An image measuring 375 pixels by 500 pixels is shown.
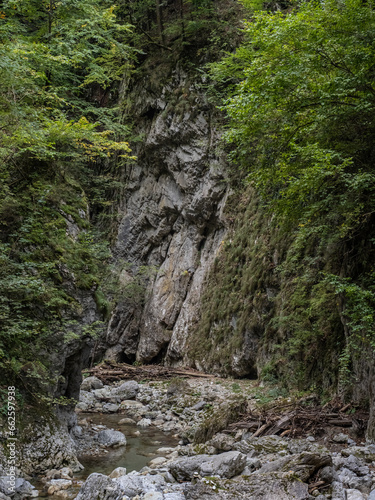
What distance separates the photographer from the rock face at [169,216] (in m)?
18.0

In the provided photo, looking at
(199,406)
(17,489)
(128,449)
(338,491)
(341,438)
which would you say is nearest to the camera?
(338,491)

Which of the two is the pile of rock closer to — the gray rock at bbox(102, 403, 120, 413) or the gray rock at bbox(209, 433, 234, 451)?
the gray rock at bbox(209, 433, 234, 451)

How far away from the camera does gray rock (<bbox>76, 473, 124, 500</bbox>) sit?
491cm

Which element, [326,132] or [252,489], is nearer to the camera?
[252,489]

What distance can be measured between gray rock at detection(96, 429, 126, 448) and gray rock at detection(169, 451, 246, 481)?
3.10m

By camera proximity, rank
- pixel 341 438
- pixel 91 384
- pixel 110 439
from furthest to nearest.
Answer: pixel 91 384 < pixel 110 439 < pixel 341 438

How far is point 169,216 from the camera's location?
20469 mm

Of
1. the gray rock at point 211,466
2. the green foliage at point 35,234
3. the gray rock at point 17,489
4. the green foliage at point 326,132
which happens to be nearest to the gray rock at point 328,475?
the gray rock at point 211,466

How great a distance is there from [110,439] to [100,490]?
3.76 m

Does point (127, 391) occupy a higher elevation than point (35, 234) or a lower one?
lower

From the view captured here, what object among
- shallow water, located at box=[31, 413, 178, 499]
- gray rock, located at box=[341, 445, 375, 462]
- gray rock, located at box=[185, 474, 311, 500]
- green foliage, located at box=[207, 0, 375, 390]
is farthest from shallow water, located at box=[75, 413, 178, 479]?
green foliage, located at box=[207, 0, 375, 390]

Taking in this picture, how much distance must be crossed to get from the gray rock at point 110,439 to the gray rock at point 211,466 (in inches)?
122

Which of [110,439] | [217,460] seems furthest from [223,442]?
[110,439]

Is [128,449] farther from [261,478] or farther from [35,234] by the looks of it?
[35,234]
